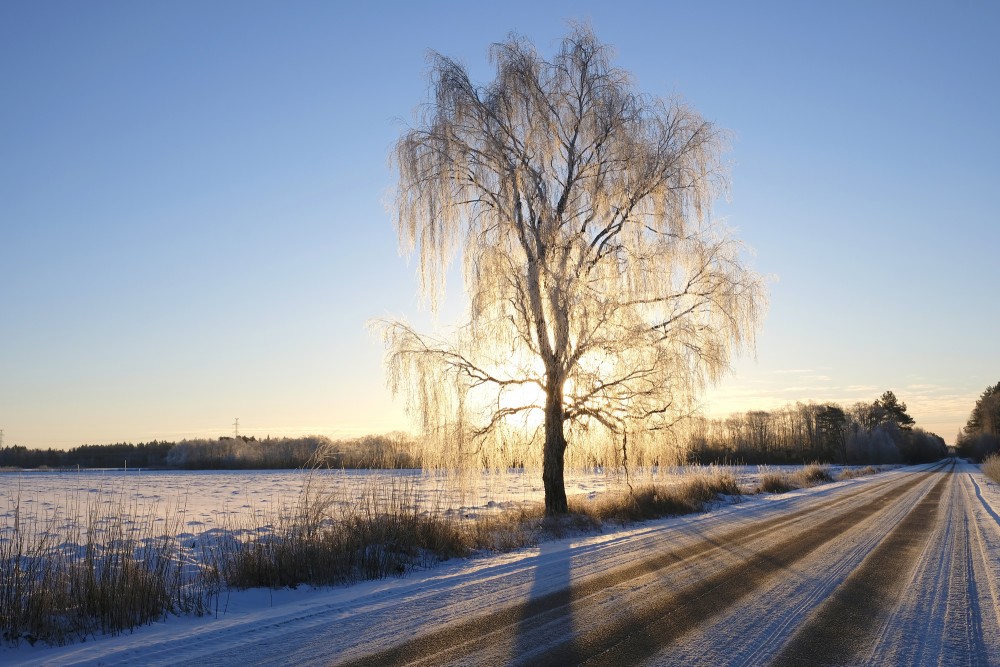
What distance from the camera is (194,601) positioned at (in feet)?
20.2

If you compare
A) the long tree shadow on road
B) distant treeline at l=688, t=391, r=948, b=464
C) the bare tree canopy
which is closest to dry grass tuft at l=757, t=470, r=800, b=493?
distant treeline at l=688, t=391, r=948, b=464

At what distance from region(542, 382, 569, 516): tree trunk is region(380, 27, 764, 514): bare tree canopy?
0.03m

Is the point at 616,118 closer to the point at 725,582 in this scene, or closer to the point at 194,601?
the point at 725,582

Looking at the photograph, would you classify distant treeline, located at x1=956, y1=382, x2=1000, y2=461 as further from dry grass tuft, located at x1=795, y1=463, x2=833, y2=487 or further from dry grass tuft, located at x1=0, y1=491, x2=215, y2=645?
dry grass tuft, located at x1=0, y1=491, x2=215, y2=645

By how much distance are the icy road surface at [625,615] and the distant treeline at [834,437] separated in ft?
69.6

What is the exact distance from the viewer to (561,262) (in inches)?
503

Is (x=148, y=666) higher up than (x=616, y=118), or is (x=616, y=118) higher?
(x=616, y=118)

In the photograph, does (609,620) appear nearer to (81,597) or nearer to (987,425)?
(81,597)

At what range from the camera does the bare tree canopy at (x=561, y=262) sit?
1236 centimetres

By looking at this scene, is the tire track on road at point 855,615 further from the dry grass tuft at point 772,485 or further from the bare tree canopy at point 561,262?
the dry grass tuft at point 772,485

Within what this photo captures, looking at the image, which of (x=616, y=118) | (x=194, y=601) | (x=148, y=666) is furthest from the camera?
(x=616, y=118)

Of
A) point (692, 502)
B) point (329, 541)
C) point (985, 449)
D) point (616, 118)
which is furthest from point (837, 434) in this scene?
point (329, 541)

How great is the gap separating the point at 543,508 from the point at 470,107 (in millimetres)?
8917

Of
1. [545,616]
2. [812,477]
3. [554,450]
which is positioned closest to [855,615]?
[545,616]
